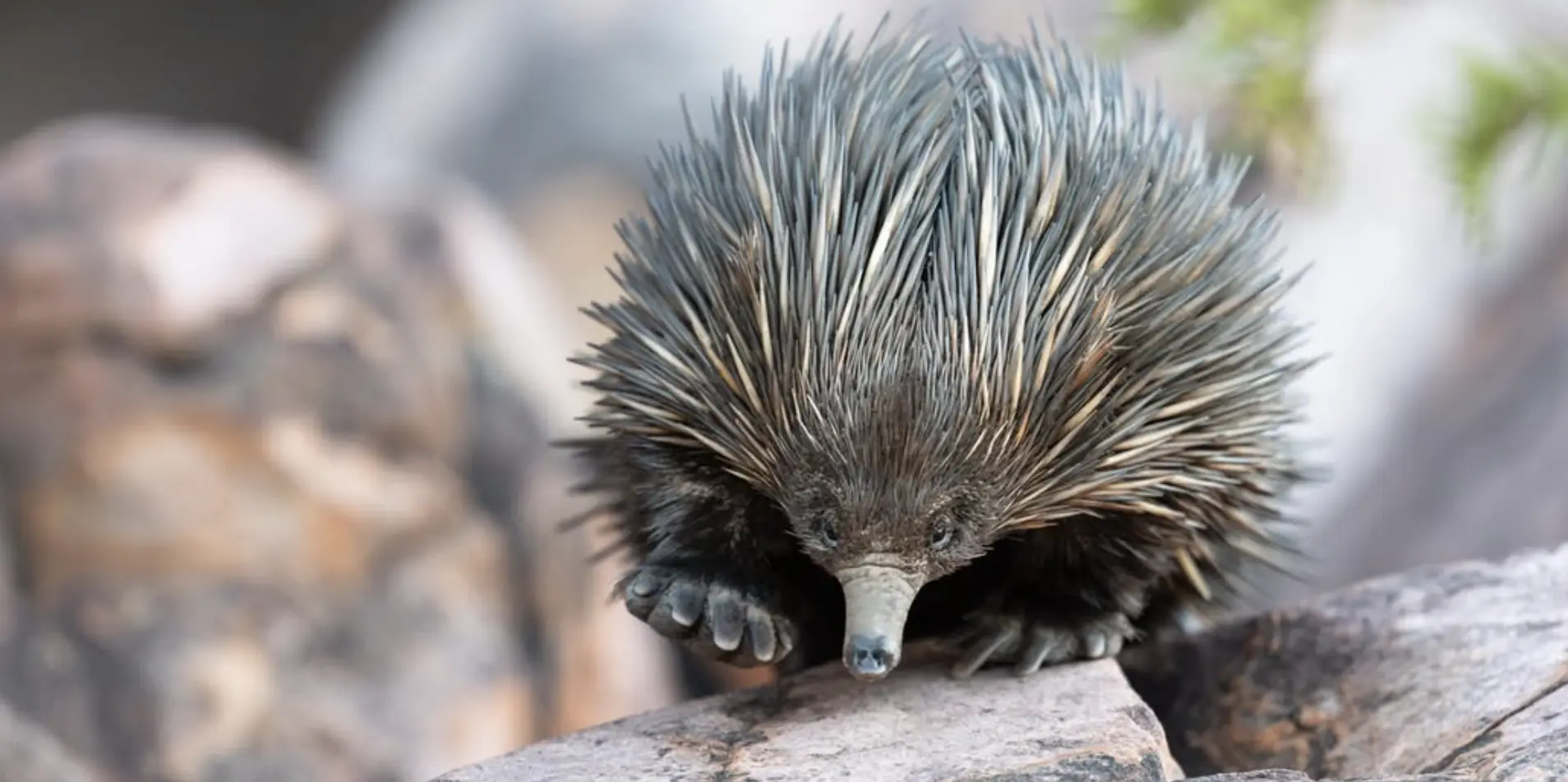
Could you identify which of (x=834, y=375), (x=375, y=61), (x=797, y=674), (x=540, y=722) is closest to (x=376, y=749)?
(x=540, y=722)

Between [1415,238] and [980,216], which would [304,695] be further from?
[1415,238]

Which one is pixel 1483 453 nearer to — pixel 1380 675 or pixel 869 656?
pixel 1380 675

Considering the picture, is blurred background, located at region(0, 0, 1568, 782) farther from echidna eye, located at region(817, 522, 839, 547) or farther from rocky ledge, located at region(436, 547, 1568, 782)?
echidna eye, located at region(817, 522, 839, 547)

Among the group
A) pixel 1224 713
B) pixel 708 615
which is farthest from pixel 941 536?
pixel 1224 713

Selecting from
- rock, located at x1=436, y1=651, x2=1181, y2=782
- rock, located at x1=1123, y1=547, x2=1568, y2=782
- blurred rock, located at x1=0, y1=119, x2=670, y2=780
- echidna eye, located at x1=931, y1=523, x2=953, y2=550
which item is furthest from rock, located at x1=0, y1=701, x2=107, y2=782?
rock, located at x1=1123, y1=547, x2=1568, y2=782

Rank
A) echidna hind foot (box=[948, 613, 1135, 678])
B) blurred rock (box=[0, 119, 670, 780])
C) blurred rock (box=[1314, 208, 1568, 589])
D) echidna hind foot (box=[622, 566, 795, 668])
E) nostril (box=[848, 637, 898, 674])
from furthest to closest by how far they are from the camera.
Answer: blurred rock (box=[1314, 208, 1568, 589]), blurred rock (box=[0, 119, 670, 780]), echidna hind foot (box=[948, 613, 1135, 678]), echidna hind foot (box=[622, 566, 795, 668]), nostril (box=[848, 637, 898, 674])

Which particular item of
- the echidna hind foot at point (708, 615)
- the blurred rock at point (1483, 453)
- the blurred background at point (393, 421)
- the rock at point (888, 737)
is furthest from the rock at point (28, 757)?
the blurred rock at point (1483, 453)

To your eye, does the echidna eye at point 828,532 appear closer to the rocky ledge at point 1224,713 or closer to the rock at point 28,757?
the rocky ledge at point 1224,713
